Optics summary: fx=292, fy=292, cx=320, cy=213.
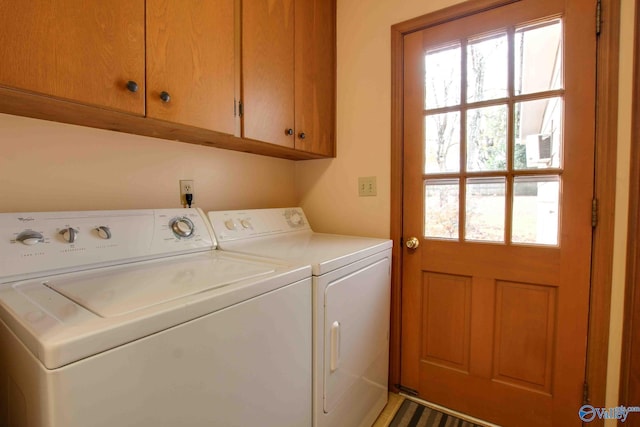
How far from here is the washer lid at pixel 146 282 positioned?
0.65 m

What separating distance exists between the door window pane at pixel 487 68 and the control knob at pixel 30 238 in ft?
6.06

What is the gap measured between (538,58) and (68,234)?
201 centimetres

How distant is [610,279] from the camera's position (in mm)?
1233

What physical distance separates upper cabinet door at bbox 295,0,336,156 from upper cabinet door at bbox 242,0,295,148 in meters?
0.07

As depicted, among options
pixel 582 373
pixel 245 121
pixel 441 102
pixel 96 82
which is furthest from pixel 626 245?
pixel 96 82

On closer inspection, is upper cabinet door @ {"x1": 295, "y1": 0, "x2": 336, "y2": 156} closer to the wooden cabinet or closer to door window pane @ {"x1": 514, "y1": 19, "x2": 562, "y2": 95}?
the wooden cabinet

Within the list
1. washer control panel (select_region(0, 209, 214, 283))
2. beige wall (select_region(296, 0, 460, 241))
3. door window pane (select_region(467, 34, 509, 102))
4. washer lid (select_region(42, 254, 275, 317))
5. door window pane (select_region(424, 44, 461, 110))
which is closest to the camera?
washer lid (select_region(42, 254, 275, 317))

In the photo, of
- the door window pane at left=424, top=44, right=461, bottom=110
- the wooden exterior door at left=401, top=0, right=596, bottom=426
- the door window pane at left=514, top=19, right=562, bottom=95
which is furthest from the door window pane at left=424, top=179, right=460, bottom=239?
the door window pane at left=514, top=19, right=562, bottom=95

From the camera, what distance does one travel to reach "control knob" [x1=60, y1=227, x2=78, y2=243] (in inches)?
35.9

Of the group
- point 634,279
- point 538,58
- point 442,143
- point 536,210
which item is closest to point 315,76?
point 442,143

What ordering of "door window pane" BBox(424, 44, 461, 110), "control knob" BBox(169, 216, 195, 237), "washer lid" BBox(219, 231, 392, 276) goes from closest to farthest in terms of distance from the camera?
"washer lid" BBox(219, 231, 392, 276)
"control knob" BBox(169, 216, 195, 237)
"door window pane" BBox(424, 44, 461, 110)

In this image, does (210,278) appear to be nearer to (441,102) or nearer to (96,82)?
(96,82)

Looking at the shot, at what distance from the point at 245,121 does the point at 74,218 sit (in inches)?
28.2

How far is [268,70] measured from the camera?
4.51 ft
